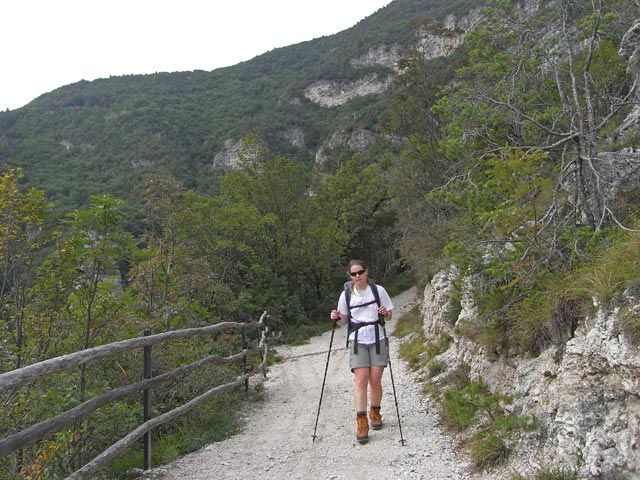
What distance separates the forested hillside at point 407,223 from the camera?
4.56 m

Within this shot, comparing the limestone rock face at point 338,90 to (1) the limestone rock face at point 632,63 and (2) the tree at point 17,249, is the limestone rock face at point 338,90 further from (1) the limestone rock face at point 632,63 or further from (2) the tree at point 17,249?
(2) the tree at point 17,249

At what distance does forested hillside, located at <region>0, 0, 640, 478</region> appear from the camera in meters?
4.56

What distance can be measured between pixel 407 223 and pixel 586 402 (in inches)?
584

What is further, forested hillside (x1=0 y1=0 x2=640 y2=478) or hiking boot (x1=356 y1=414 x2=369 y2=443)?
hiking boot (x1=356 y1=414 x2=369 y2=443)

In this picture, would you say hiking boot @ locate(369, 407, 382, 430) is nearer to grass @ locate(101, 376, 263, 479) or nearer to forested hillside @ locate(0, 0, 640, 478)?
forested hillside @ locate(0, 0, 640, 478)

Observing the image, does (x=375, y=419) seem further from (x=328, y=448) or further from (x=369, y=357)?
(x=369, y=357)

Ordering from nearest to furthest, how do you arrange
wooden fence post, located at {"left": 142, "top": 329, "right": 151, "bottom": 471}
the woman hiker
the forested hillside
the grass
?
wooden fence post, located at {"left": 142, "top": 329, "right": 151, "bottom": 471} → the forested hillside → the grass → the woman hiker

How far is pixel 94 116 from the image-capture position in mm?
87562

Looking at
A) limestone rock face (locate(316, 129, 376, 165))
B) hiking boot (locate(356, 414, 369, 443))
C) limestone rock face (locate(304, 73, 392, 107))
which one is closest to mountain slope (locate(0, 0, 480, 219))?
limestone rock face (locate(304, 73, 392, 107))

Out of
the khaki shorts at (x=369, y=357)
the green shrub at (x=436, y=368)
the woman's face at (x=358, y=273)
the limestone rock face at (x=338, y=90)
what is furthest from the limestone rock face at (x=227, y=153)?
the khaki shorts at (x=369, y=357)

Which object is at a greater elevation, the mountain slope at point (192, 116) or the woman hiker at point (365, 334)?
the mountain slope at point (192, 116)

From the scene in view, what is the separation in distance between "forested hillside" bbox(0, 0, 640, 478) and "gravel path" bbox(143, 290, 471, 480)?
2.45 feet

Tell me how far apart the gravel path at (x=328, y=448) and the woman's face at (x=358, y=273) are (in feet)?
5.68

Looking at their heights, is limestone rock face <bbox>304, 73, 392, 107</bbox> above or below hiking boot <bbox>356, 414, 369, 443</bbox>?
above
